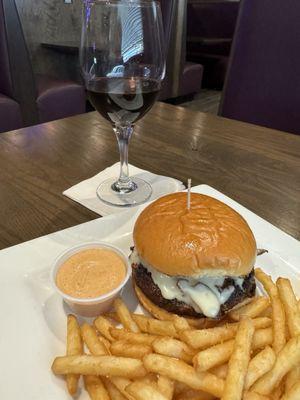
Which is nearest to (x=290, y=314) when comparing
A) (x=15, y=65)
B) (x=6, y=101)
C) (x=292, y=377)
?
(x=292, y=377)

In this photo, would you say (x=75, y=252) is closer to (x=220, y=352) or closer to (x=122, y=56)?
(x=220, y=352)

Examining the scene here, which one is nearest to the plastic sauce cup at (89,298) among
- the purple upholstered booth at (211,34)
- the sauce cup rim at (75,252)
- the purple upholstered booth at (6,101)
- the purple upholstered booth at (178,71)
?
the sauce cup rim at (75,252)

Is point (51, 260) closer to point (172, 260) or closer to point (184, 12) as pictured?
point (172, 260)

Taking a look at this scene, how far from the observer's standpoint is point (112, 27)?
119 cm

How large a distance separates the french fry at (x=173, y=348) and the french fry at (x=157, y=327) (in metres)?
0.05

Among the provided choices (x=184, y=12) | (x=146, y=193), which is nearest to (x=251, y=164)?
(x=146, y=193)

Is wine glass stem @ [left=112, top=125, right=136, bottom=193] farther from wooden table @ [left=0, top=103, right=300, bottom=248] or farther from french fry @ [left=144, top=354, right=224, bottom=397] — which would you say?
french fry @ [left=144, top=354, right=224, bottom=397]

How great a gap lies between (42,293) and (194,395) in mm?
512

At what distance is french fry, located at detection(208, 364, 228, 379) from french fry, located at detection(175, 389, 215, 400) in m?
0.05

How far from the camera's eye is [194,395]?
0.81m

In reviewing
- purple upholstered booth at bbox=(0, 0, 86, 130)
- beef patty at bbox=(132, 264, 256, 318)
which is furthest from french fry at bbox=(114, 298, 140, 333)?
purple upholstered booth at bbox=(0, 0, 86, 130)

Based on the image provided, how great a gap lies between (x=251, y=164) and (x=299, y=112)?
1.06 m

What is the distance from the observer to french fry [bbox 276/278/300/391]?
802 millimetres

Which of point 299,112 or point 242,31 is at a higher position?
point 242,31
